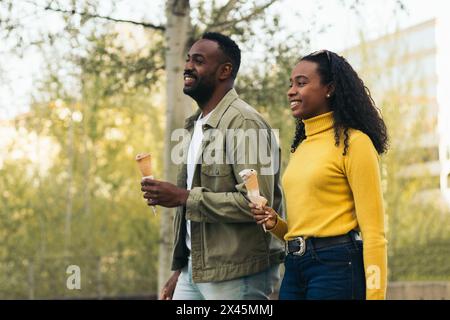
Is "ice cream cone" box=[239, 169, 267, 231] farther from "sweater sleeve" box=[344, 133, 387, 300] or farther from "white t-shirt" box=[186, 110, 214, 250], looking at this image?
"white t-shirt" box=[186, 110, 214, 250]

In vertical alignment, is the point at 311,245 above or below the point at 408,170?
below

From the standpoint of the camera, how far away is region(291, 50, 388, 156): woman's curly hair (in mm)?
3775

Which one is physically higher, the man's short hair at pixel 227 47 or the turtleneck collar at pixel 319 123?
the man's short hair at pixel 227 47

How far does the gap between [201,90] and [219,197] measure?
60 cm

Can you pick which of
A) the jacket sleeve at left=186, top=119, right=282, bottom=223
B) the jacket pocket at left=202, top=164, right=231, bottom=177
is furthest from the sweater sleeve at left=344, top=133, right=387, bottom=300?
the jacket pocket at left=202, top=164, right=231, bottom=177

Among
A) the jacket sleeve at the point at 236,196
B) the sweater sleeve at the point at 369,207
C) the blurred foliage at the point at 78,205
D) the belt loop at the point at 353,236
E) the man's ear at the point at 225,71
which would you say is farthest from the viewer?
the blurred foliage at the point at 78,205

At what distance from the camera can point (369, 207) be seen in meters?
3.55

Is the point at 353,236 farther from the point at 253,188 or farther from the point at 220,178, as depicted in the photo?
the point at 220,178

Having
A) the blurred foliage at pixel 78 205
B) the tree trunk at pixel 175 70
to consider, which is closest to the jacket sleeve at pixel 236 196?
the tree trunk at pixel 175 70

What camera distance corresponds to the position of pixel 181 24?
26.2ft

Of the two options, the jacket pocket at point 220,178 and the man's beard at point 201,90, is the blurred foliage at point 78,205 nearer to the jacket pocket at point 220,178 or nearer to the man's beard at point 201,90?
the man's beard at point 201,90

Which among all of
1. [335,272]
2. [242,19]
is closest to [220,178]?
[335,272]

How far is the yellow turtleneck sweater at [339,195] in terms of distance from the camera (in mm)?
3508

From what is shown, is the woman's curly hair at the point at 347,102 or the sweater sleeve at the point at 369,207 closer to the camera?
the sweater sleeve at the point at 369,207
